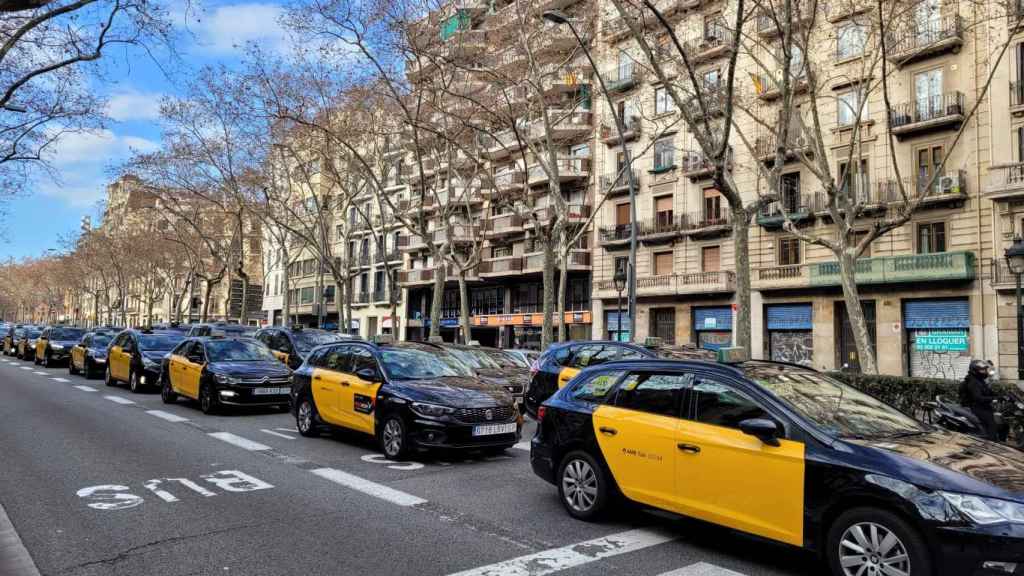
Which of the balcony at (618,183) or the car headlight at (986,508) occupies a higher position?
the balcony at (618,183)

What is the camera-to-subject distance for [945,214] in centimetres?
2561

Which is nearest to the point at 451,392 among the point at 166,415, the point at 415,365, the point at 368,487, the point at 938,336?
the point at 415,365

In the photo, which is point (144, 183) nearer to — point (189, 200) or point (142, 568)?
point (189, 200)

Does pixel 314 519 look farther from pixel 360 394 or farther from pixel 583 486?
pixel 360 394

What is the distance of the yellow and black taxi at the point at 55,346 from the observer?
27266 mm

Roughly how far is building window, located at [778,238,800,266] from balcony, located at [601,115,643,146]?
9465mm

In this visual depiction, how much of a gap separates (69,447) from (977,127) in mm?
28054

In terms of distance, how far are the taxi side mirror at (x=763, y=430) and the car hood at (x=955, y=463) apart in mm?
472

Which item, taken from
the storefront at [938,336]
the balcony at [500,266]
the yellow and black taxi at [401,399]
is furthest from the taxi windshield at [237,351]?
the balcony at [500,266]

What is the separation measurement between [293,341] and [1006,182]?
75.5 feet

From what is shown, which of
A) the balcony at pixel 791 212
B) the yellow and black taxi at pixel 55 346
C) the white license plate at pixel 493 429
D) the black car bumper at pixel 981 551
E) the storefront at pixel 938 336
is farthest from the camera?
the balcony at pixel 791 212

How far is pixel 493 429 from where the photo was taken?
870cm

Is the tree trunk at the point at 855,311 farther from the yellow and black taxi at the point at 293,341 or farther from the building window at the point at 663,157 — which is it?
the building window at the point at 663,157

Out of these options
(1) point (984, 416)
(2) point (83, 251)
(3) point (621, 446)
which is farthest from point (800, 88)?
(2) point (83, 251)
